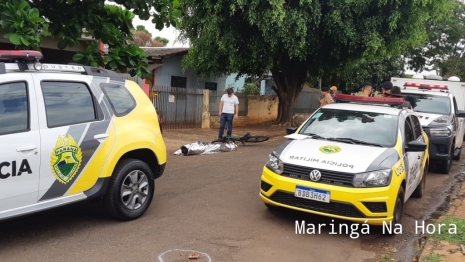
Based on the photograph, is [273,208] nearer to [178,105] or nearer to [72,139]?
[72,139]

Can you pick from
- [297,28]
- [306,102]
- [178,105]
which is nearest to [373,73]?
[306,102]

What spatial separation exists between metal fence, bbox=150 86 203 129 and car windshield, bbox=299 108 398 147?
33.5ft

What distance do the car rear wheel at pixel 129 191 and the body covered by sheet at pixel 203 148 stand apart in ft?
17.9

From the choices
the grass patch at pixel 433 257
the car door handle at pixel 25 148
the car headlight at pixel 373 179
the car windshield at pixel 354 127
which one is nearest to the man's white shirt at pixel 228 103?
the car windshield at pixel 354 127

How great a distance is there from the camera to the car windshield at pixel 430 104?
34.6 ft

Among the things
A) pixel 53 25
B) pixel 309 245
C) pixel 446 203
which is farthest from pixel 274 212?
pixel 53 25

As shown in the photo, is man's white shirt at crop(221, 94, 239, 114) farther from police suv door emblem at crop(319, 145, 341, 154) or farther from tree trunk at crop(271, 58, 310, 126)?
police suv door emblem at crop(319, 145, 341, 154)

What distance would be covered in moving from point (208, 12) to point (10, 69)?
40.2 ft

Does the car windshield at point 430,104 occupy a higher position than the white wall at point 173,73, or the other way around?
the white wall at point 173,73

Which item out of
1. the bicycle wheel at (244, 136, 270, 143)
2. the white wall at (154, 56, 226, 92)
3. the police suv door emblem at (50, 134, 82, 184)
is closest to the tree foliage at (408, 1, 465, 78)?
the white wall at (154, 56, 226, 92)

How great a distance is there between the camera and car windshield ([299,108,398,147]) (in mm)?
6074

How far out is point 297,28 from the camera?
15.5 meters

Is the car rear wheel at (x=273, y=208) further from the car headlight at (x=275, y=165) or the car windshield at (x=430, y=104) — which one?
the car windshield at (x=430, y=104)

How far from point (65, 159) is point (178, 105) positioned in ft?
41.8
